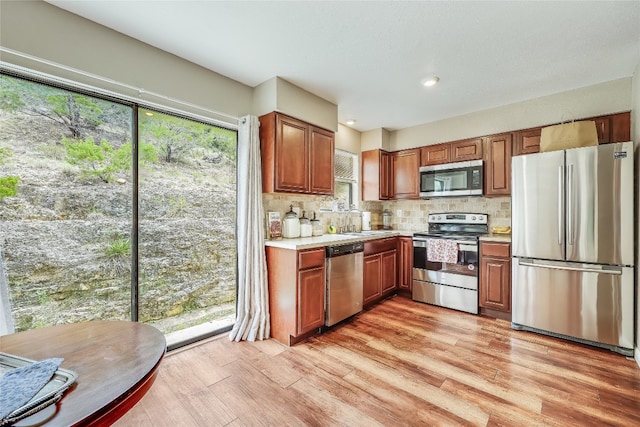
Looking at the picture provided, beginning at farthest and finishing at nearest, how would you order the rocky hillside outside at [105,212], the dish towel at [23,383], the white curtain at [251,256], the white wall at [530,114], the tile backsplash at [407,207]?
the tile backsplash at [407,207]
the white wall at [530,114]
the white curtain at [251,256]
the rocky hillside outside at [105,212]
the dish towel at [23,383]

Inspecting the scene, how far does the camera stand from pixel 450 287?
3.49 metres

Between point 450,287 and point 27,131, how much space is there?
4233 millimetres

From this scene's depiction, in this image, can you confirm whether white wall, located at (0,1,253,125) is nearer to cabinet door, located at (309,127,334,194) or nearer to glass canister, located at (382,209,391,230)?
cabinet door, located at (309,127,334,194)

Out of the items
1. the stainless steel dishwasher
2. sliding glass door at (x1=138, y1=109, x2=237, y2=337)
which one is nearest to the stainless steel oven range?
the stainless steel dishwasher

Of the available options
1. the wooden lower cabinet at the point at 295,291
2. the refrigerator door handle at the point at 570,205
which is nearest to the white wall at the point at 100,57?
the wooden lower cabinet at the point at 295,291

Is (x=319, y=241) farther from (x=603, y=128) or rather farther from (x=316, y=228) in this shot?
(x=603, y=128)

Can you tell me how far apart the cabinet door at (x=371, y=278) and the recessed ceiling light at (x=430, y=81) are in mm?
2044

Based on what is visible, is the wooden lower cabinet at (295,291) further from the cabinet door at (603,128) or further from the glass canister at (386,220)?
the cabinet door at (603,128)

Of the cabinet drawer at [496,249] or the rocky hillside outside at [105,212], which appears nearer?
the rocky hillside outside at [105,212]

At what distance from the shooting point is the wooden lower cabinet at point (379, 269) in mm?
3434

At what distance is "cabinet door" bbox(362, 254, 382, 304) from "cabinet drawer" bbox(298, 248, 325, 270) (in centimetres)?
85

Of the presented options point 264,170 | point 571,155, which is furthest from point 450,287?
point 264,170

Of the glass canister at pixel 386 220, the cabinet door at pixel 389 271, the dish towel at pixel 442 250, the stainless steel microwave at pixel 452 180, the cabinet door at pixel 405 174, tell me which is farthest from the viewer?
the glass canister at pixel 386 220

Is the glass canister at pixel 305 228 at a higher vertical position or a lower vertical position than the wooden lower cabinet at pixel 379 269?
higher
